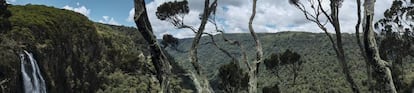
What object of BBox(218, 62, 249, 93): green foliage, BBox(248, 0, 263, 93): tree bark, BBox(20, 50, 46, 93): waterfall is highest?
BBox(248, 0, 263, 93): tree bark

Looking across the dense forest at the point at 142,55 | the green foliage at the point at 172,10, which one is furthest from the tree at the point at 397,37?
the green foliage at the point at 172,10

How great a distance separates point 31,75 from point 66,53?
1688 centimetres

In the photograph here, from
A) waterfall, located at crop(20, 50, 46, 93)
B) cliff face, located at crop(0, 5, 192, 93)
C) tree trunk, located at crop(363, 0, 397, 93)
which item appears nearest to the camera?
tree trunk, located at crop(363, 0, 397, 93)

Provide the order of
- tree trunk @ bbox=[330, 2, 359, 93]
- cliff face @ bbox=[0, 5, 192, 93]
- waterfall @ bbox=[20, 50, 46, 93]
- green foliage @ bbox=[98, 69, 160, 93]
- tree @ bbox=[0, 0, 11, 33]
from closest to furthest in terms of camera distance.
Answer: tree trunk @ bbox=[330, 2, 359, 93] < tree @ bbox=[0, 0, 11, 33] < waterfall @ bbox=[20, 50, 46, 93] < cliff face @ bbox=[0, 5, 192, 93] < green foliage @ bbox=[98, 69, 160, 93]

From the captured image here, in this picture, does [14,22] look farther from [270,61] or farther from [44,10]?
[270,61]

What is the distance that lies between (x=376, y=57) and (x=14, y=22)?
43.9 m

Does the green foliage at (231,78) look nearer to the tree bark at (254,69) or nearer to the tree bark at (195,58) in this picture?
the tree bark at (254,69)

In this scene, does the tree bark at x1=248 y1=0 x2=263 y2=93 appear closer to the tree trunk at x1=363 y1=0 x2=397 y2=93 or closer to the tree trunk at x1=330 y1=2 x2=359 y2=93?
the tree trunk at x1=330 y1=2 x2=359 y2=93

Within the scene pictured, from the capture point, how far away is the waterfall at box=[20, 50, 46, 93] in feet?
120

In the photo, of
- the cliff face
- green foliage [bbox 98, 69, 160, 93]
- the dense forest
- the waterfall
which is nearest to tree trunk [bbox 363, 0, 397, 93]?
the dense forest

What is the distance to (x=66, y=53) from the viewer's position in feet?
181

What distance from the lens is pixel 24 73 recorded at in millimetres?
36656

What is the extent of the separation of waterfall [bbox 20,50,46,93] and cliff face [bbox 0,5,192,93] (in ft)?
1.74

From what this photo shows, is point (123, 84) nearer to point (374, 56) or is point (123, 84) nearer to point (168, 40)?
point (168, 40)
